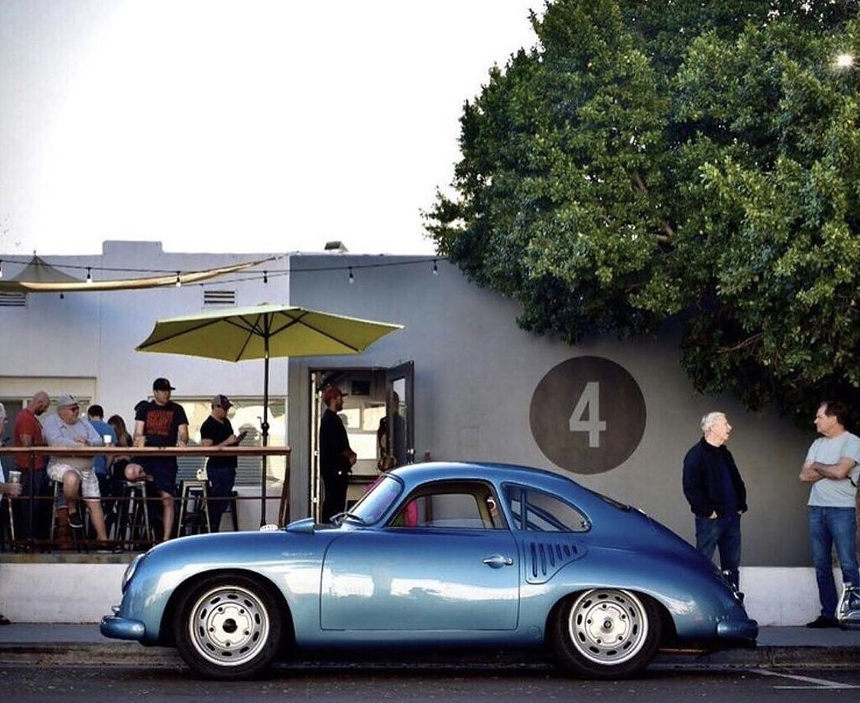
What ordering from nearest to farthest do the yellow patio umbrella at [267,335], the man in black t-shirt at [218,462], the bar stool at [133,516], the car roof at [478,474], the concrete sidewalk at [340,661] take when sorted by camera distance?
the car roof at [478,474], the concrete sidewalk at [340,661], the bar stool at [133,516], the man in black t-shirt at [218,462], the yellow patio umbrella at [267,335]

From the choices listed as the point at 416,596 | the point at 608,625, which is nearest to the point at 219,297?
the point at 416,596

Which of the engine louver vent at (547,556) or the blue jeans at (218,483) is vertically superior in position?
the blue jeans at (218,483)

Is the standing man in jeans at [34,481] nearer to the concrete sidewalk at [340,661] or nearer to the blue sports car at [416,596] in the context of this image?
the concrete sidewalk at [340,661]

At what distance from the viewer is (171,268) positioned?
71.1 feet

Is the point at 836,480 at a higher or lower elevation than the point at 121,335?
lower

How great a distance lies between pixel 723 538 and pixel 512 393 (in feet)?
27.7

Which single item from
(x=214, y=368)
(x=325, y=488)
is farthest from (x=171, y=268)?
(x=325, y=488)

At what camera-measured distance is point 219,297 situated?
21.8 metres

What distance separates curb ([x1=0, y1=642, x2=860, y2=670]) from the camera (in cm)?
1130

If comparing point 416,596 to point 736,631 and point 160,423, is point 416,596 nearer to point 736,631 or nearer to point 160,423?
point 736,631

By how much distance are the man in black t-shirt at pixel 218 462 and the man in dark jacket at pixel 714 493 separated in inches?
205

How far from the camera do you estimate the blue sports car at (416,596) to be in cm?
1008

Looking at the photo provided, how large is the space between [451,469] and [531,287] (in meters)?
9.47

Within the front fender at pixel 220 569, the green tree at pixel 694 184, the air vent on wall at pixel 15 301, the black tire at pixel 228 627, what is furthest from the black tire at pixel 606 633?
the air vent on wall at pixel 15 301
